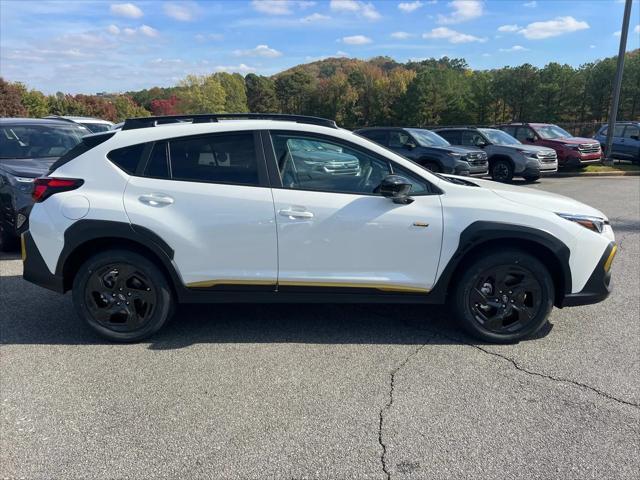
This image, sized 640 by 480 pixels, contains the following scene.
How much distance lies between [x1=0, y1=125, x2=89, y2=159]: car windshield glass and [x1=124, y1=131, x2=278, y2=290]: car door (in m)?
4.25

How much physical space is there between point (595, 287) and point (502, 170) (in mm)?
11852

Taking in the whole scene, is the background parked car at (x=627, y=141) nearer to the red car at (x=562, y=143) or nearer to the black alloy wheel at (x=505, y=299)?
the red car at (x=562, y=143)

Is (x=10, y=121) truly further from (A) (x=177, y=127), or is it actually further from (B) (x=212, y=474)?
(B) (x=212, y=474)

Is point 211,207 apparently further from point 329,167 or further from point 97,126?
point 97,126

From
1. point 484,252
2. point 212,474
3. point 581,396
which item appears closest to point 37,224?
point 212,474

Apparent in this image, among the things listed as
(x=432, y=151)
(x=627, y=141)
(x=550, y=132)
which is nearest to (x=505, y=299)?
(x=432, y=151)

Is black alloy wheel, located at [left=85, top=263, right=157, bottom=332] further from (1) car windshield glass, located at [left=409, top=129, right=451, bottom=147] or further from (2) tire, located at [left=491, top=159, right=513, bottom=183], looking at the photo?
(2) tire, located at [left=491, top=159, right=513, bottom=183]

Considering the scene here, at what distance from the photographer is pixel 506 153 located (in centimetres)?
1469

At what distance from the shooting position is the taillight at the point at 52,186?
377 cm

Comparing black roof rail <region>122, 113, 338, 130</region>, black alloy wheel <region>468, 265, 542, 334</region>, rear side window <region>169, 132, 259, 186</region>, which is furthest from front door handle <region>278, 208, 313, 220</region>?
black alloy wheel <region>468, 265, 542, 334</region>

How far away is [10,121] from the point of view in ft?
24.1

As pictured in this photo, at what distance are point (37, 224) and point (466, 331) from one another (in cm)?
353

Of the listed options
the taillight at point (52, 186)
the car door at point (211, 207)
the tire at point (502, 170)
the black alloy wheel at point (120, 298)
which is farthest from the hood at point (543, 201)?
the tire at point (502, 170)

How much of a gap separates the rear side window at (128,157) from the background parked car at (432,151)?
919 centimetres
